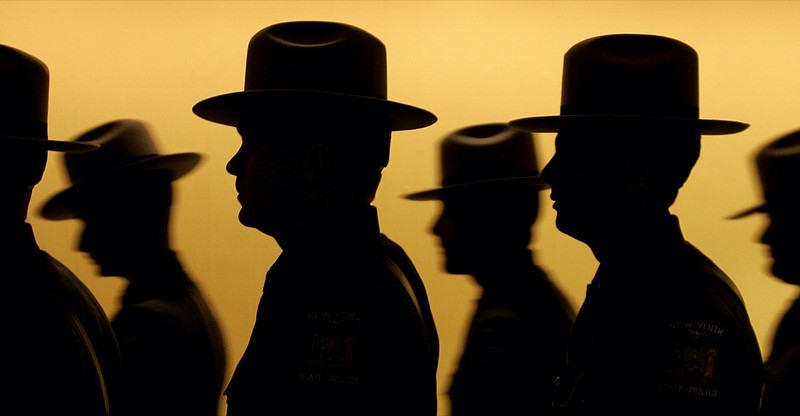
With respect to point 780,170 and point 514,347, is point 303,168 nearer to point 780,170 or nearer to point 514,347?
point 514,347

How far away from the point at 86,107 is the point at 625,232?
245cm

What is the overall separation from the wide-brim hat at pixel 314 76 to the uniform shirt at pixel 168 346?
607 millimetres

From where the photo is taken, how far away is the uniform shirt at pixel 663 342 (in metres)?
1.76

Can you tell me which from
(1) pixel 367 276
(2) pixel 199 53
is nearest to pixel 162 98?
(2) pixel 199 53

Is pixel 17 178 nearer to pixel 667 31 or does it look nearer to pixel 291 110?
pixel 291 110

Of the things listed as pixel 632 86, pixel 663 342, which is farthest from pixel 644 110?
pixel 663 342

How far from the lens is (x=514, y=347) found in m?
2.56

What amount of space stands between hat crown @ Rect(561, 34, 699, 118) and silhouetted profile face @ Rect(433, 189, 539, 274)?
0.72 meters

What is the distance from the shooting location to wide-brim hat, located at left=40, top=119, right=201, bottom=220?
2816 millimetres

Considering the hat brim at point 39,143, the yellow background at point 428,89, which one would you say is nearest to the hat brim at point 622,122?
the hat brim at point 39,143

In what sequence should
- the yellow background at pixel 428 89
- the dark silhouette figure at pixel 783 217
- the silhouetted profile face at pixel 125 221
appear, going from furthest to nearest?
the yellow background at pixel 428 89
the silhouetted profile face at pixel 125 221
the dark silhouette figure at pixel 783 217

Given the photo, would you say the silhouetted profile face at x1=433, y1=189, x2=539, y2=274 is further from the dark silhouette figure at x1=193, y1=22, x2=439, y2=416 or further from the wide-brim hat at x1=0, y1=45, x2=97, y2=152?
the wide-brim hat at x1=0, y1=45, x2=97, y2=152

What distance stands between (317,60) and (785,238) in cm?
127

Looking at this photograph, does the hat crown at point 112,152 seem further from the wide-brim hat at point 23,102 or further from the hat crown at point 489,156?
the hat crown at point 489,156
